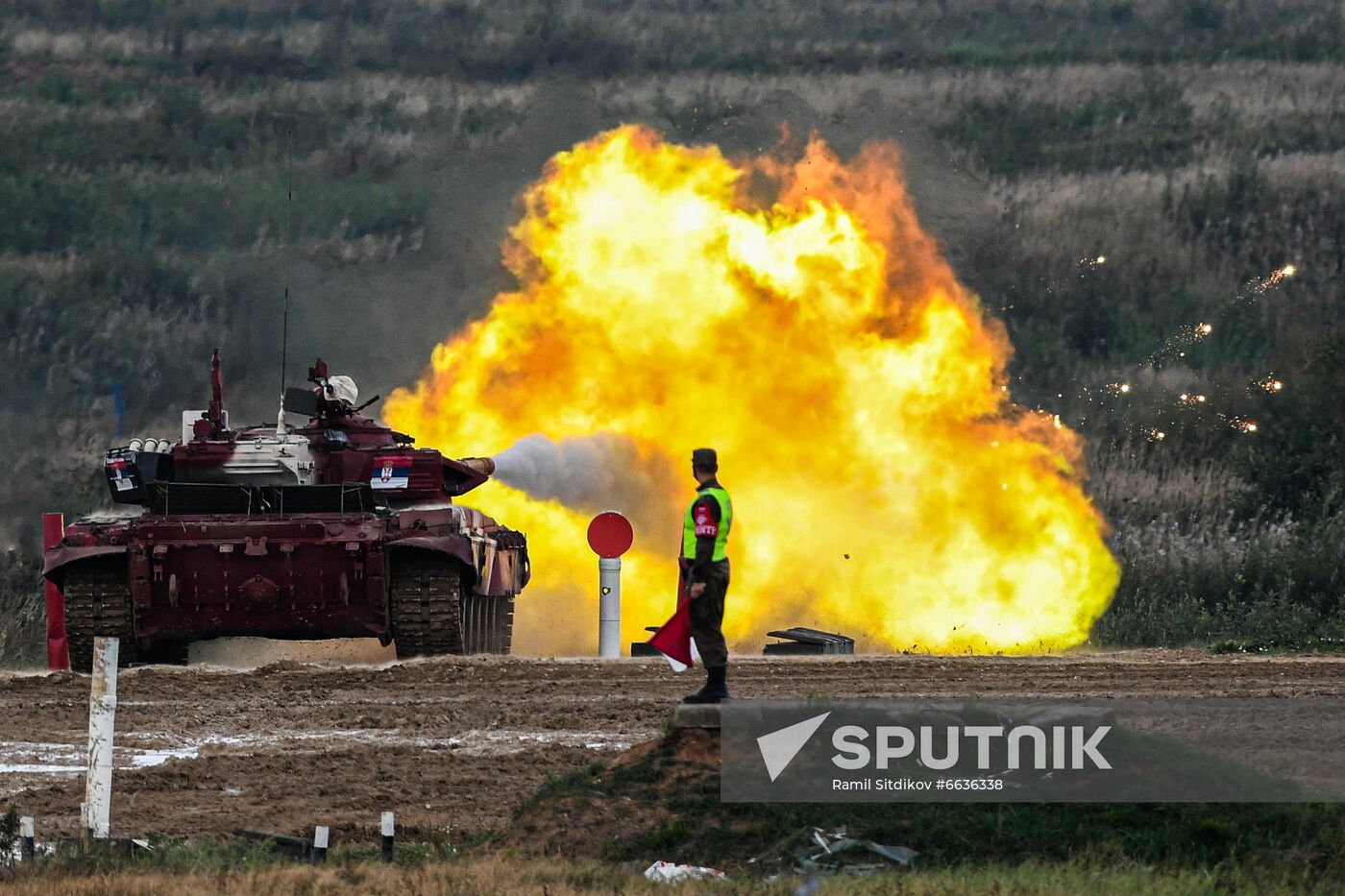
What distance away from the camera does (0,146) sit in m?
50.1

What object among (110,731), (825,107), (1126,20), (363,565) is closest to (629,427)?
(363,565)

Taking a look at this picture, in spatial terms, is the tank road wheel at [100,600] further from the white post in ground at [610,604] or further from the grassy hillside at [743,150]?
the grassy hillside at [743,150]

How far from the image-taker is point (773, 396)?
29.6 metres

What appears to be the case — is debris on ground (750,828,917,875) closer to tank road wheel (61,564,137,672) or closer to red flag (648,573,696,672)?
red flag (648,573,696,672)

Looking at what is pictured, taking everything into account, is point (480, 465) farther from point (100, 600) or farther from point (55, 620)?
point (100, 600)

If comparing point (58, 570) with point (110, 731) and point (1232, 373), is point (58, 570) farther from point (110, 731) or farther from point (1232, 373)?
point (1232, 373)

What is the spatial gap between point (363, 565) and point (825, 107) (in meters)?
22.0

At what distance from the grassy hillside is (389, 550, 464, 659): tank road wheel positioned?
8.03 metres

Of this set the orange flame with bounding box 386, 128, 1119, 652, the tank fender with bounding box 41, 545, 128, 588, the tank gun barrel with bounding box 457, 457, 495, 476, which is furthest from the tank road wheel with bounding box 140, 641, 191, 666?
the orange flame with bounding box 386, 128, 1119, 652

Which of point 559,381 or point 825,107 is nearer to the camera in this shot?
point 559,381

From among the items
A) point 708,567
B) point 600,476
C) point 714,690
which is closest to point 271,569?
point 600,476

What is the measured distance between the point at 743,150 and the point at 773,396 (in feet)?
9.99

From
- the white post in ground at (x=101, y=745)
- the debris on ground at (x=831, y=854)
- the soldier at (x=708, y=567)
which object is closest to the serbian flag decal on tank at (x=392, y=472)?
the soldier at (x=708, y=567)

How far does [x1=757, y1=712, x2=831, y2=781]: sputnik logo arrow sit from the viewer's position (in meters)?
12.8
